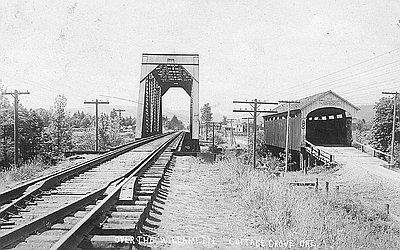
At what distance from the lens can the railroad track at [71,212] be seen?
141 inches

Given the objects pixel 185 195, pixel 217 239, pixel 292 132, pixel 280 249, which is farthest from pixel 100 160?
pixel 292 132

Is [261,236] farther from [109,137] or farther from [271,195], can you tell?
[109,137]

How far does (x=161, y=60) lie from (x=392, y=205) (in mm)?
16185

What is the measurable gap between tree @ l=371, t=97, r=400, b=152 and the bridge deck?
28.5 feet

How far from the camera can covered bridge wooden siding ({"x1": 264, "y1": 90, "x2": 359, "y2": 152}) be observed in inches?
995

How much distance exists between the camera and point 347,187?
16453mm

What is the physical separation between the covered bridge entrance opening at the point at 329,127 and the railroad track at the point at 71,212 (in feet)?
72.5

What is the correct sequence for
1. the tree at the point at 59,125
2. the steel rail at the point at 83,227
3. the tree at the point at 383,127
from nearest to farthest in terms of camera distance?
the steel rail at the point at 83,227, the tree at the point at 383,127, the tree at the point at 59,125

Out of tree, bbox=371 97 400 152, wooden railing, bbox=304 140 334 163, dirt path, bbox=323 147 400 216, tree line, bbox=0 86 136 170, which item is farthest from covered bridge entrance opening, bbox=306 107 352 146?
tree line, bbox=0 86 136 170

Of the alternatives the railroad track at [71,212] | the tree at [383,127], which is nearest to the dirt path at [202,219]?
the railroad track at [71,212]

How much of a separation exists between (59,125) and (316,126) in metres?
26.3

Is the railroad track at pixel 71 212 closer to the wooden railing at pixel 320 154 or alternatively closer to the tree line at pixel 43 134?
the wooden railing at pixel 320 154

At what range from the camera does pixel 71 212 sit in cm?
493

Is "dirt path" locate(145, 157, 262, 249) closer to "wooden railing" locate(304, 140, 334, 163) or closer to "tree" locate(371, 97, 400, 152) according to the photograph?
"wooden railing" locate(304, 140, 334, 163)
